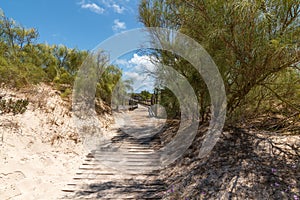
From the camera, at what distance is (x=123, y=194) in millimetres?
2434

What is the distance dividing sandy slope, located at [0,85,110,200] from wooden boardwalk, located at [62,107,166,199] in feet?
0.76

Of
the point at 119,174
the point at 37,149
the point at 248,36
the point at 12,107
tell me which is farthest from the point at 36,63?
the point at 248,36

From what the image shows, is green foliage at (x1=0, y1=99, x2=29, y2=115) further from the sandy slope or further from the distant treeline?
the distant treeline

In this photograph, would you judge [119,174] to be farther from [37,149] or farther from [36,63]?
[36,63]

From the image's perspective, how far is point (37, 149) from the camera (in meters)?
3.37

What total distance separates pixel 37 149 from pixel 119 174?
169 centimetres

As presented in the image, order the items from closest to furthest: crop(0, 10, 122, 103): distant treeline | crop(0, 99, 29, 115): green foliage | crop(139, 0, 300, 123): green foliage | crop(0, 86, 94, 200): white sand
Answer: crop(139, 0, 300, 123): green foliage
crop(0, 86, 94, 200): white sand
crop(0, 99, 29, 115): green foliage
crop(0, 10, 122, 103): distant treeline

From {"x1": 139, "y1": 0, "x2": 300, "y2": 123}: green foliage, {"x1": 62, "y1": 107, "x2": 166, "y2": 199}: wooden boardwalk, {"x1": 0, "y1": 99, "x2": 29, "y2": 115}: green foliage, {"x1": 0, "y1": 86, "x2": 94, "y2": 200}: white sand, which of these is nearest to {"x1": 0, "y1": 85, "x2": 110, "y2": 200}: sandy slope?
{"x1": 0, "y1": 86, "x2": 94, "y2": 200}: white sand

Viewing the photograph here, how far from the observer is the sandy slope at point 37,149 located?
244cm

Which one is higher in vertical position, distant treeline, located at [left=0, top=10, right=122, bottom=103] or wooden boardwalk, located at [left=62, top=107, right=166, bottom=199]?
distant treeline, located at [left=0, top=10, right=122, bottom=103]

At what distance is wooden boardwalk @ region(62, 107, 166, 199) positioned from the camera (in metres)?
2.44

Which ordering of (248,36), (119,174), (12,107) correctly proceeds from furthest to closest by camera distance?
(12,107)
(119,174)
(248,36)

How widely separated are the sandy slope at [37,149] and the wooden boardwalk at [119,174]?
0.23 m

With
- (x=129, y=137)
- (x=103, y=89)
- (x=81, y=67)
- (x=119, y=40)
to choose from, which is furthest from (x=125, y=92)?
(x=119, y=40)
